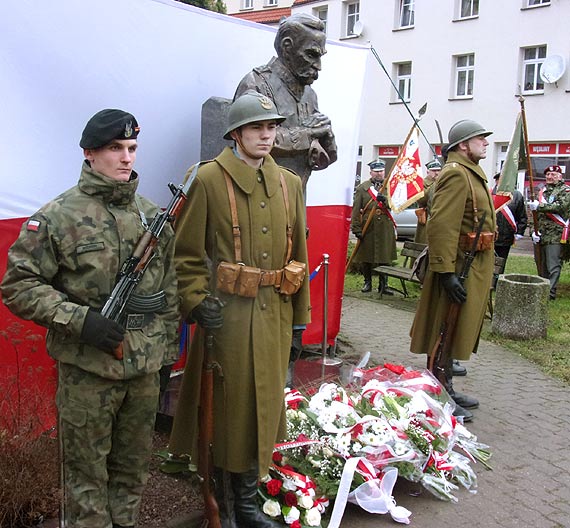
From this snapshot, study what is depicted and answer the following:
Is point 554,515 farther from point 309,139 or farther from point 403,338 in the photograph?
point 403,338

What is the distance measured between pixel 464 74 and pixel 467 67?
0.29 meters

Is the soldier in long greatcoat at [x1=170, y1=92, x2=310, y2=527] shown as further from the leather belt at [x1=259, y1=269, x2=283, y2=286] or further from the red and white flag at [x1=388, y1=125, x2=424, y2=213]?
the red and white flag at [x1=388, y1=125, x2=424, y2=213]

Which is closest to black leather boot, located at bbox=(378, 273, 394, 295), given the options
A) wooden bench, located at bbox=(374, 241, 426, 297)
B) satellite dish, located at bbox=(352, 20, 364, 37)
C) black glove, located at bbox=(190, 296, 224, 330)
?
wooden bench, located at bbox=(374, 241, 426, 297)

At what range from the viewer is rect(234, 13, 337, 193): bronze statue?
15.0 ft

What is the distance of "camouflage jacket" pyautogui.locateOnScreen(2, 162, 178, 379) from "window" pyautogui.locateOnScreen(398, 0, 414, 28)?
25835 mm

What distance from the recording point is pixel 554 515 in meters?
3.92

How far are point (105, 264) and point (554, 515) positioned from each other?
112 inches

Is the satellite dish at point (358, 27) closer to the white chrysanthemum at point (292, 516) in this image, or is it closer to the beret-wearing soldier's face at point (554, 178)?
the beret-wearing soldier's face at point (554, 178)

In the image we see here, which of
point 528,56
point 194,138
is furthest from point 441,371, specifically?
point 528,56

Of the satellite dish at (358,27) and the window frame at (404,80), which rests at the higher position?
the satellite dish at (358,27)

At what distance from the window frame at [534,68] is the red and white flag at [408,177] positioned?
1572cm

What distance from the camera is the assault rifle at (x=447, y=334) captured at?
5.16 metres

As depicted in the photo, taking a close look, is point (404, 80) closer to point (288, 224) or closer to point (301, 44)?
point (301, 44)

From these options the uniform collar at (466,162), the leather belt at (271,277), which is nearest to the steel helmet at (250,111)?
the leather belt at (271,277)
